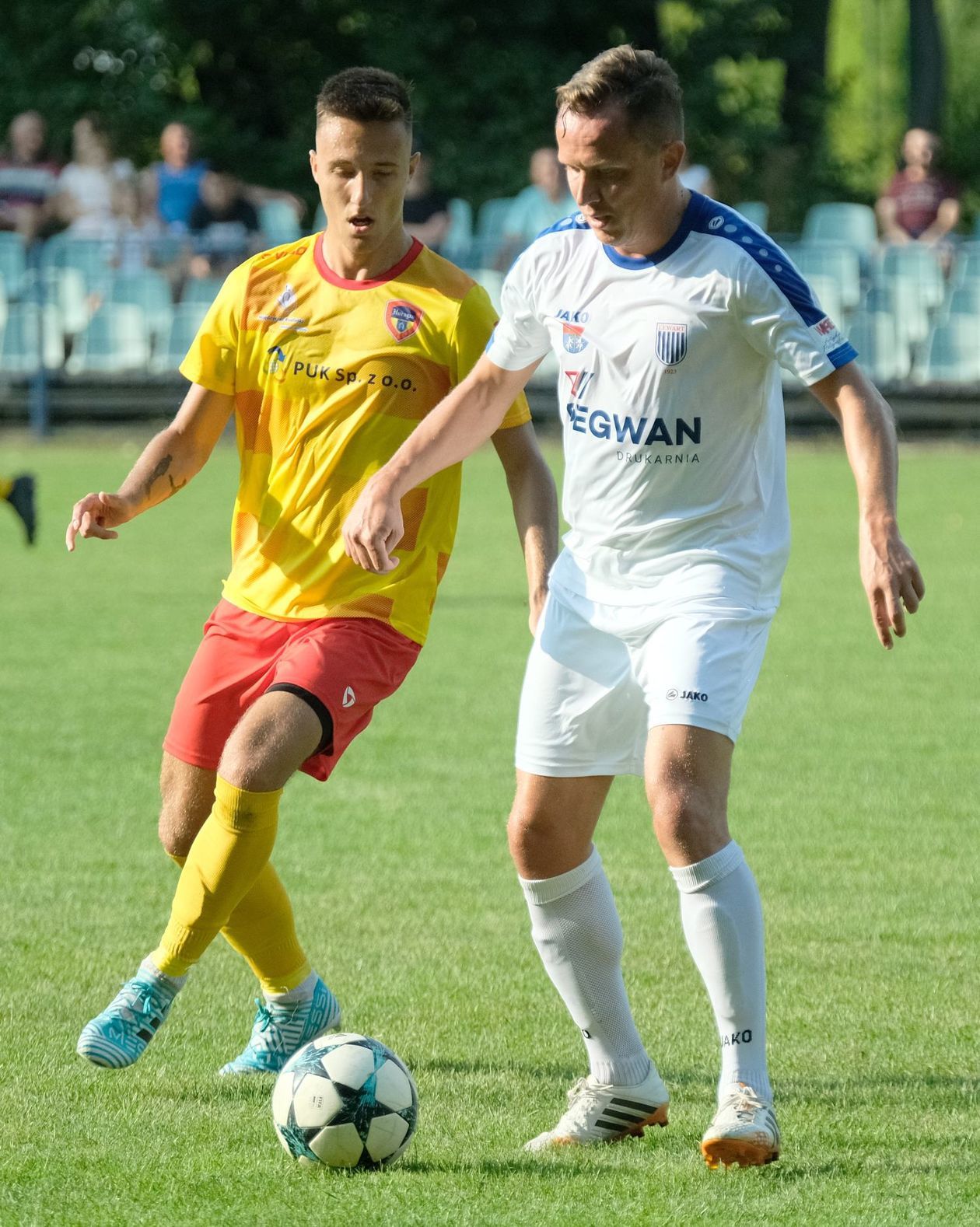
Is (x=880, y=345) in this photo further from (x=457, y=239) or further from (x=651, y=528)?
(x=651, y=528)

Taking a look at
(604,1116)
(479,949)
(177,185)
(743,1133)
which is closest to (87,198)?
(177,185)

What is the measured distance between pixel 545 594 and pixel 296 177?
985 inches

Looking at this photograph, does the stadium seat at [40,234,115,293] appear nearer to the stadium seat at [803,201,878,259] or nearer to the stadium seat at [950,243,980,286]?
the stadium seat at [803,201,878,259]

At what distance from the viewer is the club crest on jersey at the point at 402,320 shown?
4914mm

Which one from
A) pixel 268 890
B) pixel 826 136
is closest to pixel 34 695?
pixel 268 890

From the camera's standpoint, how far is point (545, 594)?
473 centimetres

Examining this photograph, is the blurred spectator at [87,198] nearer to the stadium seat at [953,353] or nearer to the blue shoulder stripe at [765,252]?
the stadium seat at [953,353]

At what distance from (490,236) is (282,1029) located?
1641 centimetres

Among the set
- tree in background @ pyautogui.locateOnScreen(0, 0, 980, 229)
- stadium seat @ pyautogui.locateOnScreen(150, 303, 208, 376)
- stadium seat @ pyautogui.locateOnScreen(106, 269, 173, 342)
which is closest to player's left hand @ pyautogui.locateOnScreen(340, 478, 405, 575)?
stadium seat @ pyautogui.locateOnScreen(150, 303, 208, 376)

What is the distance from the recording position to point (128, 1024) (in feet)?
14.9

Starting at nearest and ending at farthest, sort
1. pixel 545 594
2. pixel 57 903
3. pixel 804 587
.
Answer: pixel 545 594
pixel 57 903
pixel 804 587

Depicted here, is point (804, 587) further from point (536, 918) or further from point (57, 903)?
point (536, 918)

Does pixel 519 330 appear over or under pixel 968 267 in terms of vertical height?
under

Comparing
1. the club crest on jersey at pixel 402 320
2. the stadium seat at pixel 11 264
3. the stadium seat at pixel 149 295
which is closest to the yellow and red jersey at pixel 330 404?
the club crest on jersey at pixel 402 320
